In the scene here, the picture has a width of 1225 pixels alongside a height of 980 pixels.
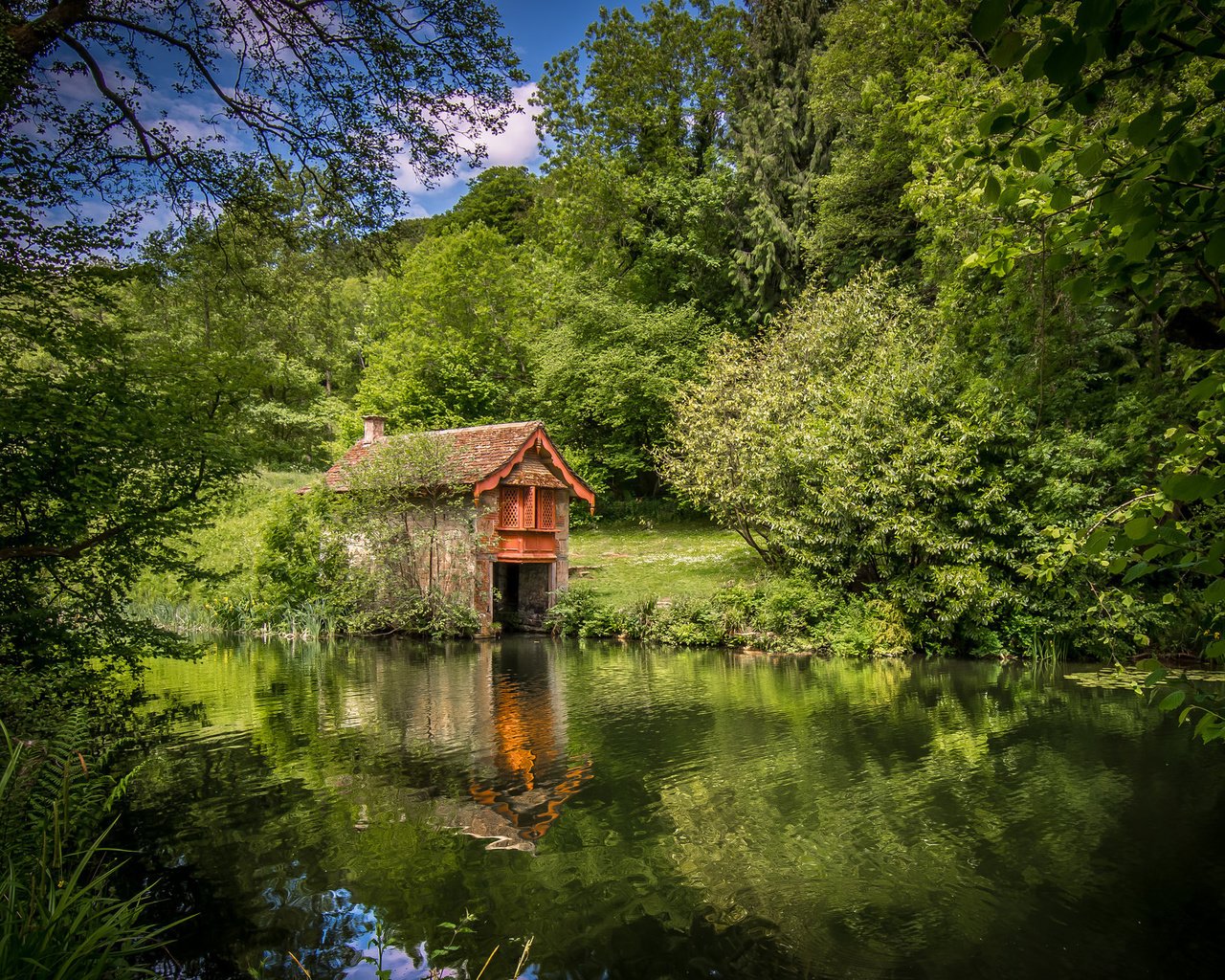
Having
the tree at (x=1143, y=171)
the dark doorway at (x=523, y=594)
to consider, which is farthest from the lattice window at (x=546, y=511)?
the tree at (x=1143, y=171)

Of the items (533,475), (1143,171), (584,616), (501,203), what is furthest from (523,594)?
(501,203)

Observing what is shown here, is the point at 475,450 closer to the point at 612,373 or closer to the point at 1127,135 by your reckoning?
the point at 612,373

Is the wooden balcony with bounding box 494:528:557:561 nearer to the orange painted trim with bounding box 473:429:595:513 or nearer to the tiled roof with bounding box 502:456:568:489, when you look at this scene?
the tiled roof with bounding box 502:456:568:489

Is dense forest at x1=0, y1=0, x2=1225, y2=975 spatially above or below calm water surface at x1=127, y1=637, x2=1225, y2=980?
above

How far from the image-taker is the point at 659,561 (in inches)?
1113

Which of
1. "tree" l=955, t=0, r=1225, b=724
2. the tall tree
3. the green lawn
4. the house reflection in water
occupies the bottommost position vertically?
the house reflection in water

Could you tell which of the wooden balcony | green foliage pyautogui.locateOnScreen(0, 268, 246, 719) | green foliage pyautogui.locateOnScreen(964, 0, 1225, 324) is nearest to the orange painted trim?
the wooden balcony

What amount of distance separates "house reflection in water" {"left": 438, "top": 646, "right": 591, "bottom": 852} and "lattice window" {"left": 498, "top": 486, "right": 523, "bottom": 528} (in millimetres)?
9362

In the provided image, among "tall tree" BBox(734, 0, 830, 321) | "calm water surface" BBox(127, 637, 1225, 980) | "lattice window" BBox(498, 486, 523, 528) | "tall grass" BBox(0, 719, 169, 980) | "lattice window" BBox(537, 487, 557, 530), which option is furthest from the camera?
"tall tree" BBox(734, 0, 830, 321)

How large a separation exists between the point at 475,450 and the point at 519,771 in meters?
16.2

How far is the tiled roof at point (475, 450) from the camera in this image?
23380mm

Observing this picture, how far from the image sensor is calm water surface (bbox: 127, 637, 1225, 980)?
5.34 metres

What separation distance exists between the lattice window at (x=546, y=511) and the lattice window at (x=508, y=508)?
0.75 meters

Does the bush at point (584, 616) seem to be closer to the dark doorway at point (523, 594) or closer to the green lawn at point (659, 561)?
the green lawn at point (659, 561)
